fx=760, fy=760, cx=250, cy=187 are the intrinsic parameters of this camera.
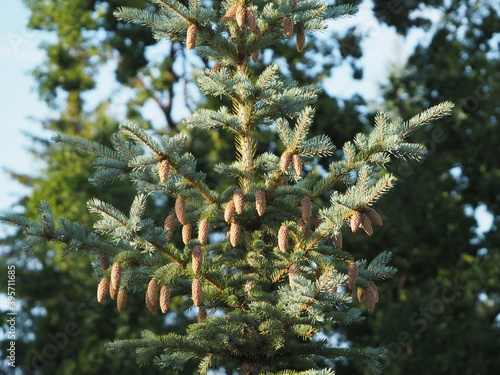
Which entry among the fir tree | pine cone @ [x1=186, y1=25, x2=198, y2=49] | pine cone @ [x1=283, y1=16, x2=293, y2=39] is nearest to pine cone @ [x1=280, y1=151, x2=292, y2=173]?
the fir tree

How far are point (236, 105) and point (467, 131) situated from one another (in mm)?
13722

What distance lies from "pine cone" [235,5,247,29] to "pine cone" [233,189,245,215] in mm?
1289

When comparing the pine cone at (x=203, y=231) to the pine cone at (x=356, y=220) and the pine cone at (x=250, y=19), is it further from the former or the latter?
the pine cone at (x=250, y=19)

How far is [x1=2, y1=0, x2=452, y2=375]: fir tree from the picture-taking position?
17.6 ft

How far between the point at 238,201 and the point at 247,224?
0.69 metres

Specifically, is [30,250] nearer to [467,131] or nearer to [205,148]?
[205,148]

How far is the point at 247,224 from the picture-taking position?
6234 millimetres

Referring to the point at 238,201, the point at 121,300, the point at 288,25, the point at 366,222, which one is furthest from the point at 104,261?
the point at 288,25

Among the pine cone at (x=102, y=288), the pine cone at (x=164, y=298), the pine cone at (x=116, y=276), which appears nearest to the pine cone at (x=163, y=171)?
the pine cone at (x=116, y=276)

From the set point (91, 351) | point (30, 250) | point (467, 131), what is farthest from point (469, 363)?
point (30, 250)

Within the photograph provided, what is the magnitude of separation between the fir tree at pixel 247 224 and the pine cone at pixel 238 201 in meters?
0.01

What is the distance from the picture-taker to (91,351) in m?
17.8

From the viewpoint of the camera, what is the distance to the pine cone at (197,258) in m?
5.36

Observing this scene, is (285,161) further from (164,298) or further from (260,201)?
(164,298)
